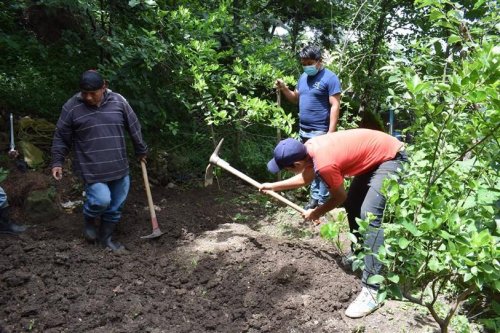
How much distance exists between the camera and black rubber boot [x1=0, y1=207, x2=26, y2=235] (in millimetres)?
3842

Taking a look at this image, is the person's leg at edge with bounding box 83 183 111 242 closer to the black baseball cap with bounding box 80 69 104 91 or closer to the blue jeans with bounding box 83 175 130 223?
the blue jeans with bounding box 83 175 130 223

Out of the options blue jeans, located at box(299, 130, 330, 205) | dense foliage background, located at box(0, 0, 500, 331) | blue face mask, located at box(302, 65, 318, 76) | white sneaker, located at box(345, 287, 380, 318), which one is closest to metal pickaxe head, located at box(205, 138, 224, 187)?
dense foliage background, located at box(0, 0, 500, 331)

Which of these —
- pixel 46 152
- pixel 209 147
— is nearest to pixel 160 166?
pixel 209 147

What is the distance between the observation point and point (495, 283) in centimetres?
182

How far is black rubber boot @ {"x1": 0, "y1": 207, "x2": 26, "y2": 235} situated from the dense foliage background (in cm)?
159

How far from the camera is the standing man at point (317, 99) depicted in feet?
13.8

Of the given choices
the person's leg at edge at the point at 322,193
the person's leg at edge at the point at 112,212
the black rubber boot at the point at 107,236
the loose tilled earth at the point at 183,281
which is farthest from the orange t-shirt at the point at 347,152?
the black rubber boot at the point at 107,236

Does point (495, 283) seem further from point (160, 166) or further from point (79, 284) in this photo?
point (160, 166)

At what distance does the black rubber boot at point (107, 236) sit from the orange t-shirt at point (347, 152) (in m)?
2.09

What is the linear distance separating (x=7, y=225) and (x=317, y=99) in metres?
3.22

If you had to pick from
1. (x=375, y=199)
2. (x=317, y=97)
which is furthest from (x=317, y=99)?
(x=375, y=199)

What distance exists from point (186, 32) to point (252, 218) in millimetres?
2182

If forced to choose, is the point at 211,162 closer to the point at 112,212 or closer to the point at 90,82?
the point at 112,212

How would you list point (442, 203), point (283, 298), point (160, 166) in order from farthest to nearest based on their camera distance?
point (160, 166), point (283, 298), point (442, 203)
